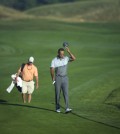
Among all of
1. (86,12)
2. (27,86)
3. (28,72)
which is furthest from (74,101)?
(86,12)

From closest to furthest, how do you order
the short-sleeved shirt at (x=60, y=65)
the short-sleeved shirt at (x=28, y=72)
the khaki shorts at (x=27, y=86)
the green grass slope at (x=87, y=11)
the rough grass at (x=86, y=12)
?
the short-sleeved shirt at (x=60, y=65) < the short-sleeved shirt at (x=28, y=72) < the khaki shorts at (x=27, y=86) < the rough grass at (x=86, y=12) < the green grass slope at (x=87, y=11)

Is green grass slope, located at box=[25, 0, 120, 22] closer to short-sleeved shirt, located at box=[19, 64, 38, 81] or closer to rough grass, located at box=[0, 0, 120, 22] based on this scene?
rough grass, located at box=[0, 0, 120, 22]

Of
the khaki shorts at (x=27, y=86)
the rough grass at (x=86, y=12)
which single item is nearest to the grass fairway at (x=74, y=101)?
the khaki shorts at (x=27, y=86)

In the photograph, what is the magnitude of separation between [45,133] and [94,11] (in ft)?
428

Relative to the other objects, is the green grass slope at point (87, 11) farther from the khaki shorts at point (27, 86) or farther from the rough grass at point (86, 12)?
the khaki shorts at point (27, 86)

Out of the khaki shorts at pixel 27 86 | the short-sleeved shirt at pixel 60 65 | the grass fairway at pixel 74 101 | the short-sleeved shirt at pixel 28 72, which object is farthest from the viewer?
the khaki shorts at pixel 27 86

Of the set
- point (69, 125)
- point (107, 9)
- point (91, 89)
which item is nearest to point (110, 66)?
point (91, 89)

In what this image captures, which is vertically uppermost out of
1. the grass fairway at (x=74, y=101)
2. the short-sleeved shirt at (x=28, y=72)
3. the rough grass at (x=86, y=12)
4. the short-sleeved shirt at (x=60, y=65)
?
the rough grass at (x=86, y=12)

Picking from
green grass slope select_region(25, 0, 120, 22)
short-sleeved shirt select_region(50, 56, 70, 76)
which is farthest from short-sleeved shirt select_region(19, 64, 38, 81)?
green grass slope select_region(25, 0, 120, 22)

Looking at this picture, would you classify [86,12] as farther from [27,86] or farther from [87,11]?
[27,86]

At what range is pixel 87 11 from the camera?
476ft

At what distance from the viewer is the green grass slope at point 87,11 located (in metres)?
137

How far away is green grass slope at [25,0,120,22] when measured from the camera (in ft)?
450

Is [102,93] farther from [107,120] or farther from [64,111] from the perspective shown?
[107,120]
